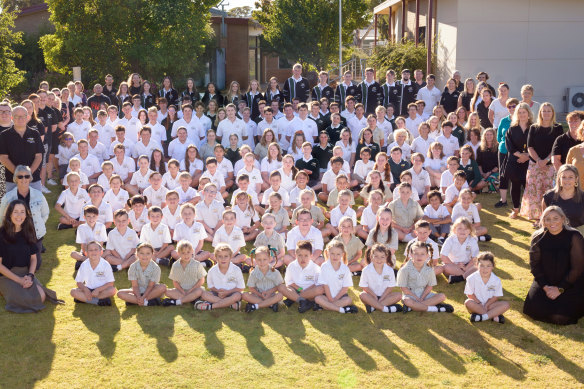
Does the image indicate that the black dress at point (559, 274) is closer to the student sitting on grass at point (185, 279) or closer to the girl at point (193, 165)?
the student sitting on grass at point (185, 279)

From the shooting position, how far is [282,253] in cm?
781

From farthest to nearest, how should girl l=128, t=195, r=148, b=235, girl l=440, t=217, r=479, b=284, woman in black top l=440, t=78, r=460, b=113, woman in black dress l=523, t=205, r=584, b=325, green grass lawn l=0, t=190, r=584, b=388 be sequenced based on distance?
1. woman in black top l=440, t=78, r=460, b=113
2. girl l=128, t=195, r=148, b=235
3. girl l=440, t=217, r=479, b=284
4. woman in black dress l=523, t=205, r=584, b=325
5. green grass lawn l=0, t=190, r=584, b=388

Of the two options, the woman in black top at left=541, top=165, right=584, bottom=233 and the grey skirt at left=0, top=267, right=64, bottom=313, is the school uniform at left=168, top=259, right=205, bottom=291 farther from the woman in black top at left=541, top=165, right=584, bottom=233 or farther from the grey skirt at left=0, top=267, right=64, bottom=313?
the woman in black top at left=541, top=165, right=584, bottom=233

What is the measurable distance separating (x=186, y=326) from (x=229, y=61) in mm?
29672

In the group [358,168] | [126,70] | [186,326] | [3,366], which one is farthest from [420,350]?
[126,70]

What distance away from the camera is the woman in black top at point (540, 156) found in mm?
9039

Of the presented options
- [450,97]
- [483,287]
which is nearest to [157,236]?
[483,287]

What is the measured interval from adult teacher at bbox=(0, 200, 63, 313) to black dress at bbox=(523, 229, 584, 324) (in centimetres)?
528

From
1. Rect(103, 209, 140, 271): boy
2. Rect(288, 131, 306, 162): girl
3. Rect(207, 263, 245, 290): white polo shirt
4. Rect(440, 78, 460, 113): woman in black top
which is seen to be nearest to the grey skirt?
Rect(103, 209, 140, 271): boy

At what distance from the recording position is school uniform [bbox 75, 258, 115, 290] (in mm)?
6832

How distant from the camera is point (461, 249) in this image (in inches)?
293

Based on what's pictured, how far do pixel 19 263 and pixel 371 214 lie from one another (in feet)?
15.2

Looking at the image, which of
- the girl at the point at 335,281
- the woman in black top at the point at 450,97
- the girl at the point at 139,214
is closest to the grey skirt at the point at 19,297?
the girl at the point at 139,214

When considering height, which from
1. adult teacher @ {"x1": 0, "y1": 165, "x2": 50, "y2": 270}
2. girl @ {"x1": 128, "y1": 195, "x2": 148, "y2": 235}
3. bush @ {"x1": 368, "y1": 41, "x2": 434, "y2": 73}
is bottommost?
girl @ {"x1": 128, "y1": 195, "x2": 148, "y2": 235}
